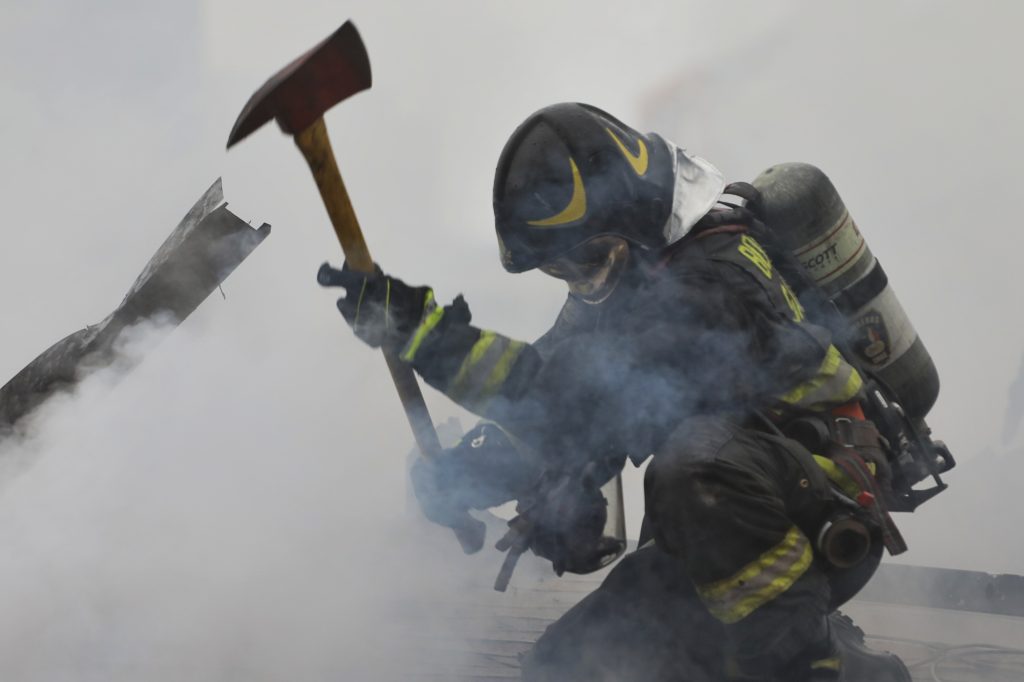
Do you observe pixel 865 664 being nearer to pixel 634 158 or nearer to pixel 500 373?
pixel 500 373

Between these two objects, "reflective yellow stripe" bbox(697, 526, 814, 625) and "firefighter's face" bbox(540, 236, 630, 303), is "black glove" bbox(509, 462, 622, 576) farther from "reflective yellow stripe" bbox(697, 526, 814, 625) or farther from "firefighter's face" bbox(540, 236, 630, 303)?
"firefighter's face" bbox(540, 236, 630, 303)

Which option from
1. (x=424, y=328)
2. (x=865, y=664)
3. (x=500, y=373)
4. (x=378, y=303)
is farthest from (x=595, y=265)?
(x=865, y=664)

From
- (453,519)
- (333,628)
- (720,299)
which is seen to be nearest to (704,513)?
(720,299)

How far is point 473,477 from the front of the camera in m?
3.22

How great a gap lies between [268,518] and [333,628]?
1.97ft

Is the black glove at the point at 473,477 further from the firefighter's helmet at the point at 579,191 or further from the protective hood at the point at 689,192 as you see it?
the protective hood at the point at 689,192

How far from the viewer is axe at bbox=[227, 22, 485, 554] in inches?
93.7

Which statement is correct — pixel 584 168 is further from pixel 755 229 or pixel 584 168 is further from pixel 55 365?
pixel 55 365

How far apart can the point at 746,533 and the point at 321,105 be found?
140cm

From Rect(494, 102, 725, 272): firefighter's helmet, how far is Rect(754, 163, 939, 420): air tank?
16.8 inches

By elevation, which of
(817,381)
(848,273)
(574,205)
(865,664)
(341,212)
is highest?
(341,212)

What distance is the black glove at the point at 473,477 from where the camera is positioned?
3146 mm

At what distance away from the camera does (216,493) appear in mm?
4113

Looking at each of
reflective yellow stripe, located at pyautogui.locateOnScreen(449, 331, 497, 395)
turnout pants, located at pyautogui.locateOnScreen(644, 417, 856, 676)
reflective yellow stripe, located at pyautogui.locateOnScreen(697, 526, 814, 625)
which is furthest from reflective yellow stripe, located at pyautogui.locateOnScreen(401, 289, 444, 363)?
reflective yellow stripe, located at pyautogui.locateOnScreen(697, 526, 814, 625)
